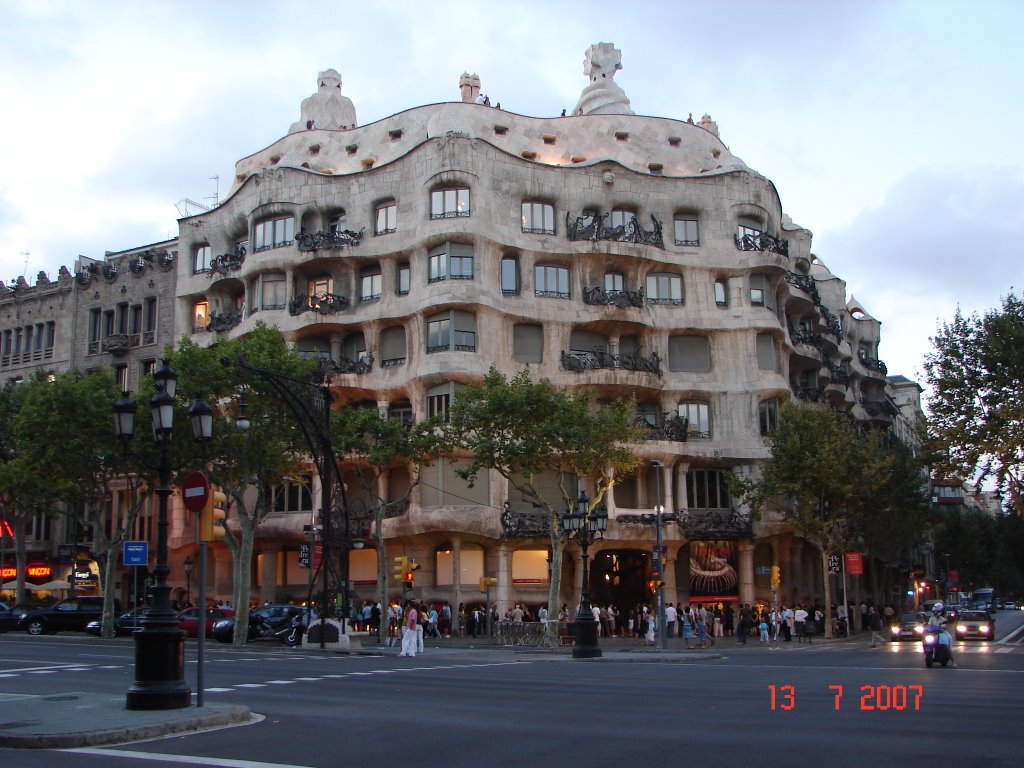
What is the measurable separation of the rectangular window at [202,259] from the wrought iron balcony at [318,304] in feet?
29.9

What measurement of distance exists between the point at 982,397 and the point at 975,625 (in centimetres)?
1078

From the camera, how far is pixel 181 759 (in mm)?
10984

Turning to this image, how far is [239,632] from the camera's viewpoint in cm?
3922

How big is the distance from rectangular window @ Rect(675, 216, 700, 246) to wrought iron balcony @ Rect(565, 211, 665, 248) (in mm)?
1373

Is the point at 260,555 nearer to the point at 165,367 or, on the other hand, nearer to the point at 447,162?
the point at 447,162

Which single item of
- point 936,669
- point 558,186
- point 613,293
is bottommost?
point 936,669

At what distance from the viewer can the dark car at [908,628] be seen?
46.1 metres

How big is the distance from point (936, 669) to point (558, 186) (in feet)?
113

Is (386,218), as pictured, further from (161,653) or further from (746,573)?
(161,653)

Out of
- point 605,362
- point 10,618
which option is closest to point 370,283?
point 605,362

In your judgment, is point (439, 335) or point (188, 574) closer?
point (439, 335)

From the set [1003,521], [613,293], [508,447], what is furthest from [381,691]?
[1003,521]

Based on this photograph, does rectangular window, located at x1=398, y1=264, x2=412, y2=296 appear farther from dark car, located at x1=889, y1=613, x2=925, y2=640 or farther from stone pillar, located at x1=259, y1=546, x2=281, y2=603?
dark car, located at x1=889, y1=613, x2=925, y2=640

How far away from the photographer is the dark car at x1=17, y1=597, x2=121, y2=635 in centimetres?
4547
